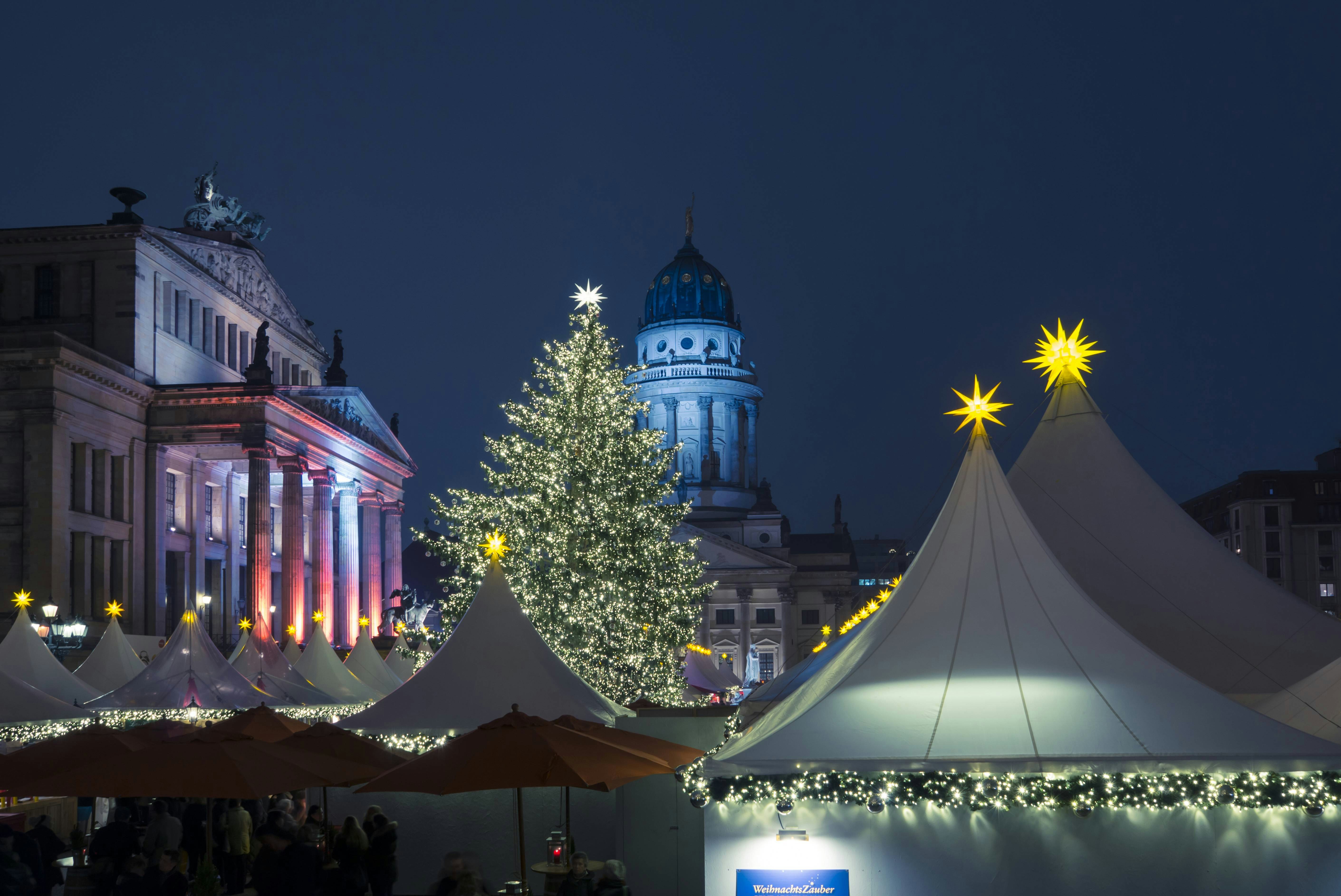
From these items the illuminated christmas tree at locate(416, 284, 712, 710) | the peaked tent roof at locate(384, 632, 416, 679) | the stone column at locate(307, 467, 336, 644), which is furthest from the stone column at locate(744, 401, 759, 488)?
the illuminated christmas tree at locate(416, 284, 712, 710)

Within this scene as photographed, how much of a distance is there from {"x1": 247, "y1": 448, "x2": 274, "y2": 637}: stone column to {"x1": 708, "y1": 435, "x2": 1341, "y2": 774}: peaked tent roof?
158 ft

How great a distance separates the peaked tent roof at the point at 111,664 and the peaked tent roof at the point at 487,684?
18612mm

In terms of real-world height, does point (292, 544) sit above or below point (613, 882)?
above

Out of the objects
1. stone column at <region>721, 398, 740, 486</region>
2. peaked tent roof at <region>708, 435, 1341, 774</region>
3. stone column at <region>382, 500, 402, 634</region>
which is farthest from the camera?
stone column at <region>721, 398, 740, 486</region>

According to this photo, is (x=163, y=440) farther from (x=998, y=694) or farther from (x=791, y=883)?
(x=998, y=694)

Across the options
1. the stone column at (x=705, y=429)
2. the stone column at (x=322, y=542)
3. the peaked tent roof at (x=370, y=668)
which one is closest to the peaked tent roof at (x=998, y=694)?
the peaked tent roof at (x=370, y=668)

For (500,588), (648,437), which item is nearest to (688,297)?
(648,437)

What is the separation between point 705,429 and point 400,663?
84.0 m

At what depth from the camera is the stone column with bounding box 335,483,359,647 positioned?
74812mm

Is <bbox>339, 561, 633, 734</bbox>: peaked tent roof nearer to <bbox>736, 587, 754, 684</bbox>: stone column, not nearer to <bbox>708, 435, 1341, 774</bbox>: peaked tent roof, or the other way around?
<bbox>708, 435, 1341, 774</bbox>: peaked tent roof

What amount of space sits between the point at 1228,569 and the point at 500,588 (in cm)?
1143

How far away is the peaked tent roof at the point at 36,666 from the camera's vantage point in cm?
2984

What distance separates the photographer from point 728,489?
127125 millimetres

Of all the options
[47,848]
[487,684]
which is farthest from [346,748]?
[47,848]
